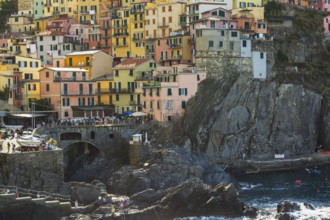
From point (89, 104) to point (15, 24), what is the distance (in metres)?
47.4

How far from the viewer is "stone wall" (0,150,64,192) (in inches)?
2633

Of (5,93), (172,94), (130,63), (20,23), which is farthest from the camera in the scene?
(20,23)

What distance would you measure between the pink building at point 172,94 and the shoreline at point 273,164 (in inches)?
377

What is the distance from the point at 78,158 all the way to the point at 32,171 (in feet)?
69.3

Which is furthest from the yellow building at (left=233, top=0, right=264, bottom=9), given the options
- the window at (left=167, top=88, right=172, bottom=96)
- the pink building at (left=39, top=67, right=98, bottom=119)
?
the pink building at (left=39, top=67, right=98, bottom=119)

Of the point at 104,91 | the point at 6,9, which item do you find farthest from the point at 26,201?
the point at 6,9

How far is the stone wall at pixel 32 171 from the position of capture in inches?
2633

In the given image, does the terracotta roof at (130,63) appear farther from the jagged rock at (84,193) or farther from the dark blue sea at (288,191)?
the jagged rock at (84,193)

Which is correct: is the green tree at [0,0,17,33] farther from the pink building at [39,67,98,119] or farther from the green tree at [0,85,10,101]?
the pink building at [39,67,98,119]

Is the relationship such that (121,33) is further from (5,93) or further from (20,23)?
(20,23)

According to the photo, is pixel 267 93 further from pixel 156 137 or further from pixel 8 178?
pixel 8 178

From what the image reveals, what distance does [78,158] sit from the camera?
88.8 m

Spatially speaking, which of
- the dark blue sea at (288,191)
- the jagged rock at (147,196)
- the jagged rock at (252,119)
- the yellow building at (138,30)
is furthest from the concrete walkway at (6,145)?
the yellow building at (138,30)

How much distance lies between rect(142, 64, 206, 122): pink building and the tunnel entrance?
982 centimetres
